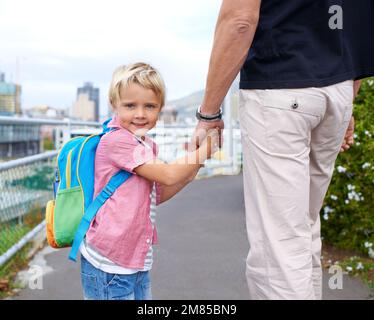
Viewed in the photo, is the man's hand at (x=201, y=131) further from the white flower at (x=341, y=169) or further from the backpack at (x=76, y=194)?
the white flower at (x=341, y=169)

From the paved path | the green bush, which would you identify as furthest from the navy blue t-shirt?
the green bush

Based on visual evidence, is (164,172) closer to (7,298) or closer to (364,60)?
(364,60)

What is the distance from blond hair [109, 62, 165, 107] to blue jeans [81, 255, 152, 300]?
672mm

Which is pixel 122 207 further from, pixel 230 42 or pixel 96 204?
pixel 230 42

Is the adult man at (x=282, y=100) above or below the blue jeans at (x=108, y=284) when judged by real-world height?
above

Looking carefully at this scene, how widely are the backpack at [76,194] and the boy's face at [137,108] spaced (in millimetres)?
106

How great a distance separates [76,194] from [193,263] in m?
2.45

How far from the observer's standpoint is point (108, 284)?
1836 mm

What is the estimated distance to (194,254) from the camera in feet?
14.5

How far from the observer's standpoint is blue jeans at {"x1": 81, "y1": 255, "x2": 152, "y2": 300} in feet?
6.03

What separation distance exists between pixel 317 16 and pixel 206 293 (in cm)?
225

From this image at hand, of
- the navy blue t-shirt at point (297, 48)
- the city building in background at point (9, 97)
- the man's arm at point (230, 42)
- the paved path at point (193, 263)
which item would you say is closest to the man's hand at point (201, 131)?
the man's arm at point (230, 42)

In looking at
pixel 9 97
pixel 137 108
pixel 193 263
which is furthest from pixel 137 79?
pixel 9 97

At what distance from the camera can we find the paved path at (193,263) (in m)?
3.41
